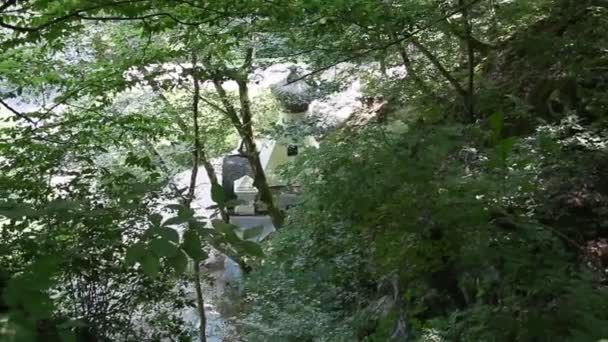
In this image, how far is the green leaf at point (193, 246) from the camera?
0.98 m

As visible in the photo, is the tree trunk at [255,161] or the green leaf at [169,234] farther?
the tree trunk at [255,161]

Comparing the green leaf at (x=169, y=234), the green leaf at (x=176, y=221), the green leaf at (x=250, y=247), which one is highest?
the green leaf at (x=176, y=221)

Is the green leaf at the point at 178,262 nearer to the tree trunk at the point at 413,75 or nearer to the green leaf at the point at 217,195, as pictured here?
the green leaf at the point at 217,195

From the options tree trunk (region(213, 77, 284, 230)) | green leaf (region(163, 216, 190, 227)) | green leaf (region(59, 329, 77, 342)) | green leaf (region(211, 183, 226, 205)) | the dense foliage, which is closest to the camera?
green leaf (region(59, 329, 77, 342))

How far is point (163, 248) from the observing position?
94cm

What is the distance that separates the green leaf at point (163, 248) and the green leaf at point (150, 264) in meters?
0.01

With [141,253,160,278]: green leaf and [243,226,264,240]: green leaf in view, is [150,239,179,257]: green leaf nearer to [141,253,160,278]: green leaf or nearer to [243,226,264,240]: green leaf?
[141,253,160,278]: green leaf

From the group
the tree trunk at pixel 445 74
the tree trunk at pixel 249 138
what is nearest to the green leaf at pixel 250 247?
the tree trunk at pixel 445 74

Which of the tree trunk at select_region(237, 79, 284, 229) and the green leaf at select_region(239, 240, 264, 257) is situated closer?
the green leaf at select_region(239, 240, 264, 257)

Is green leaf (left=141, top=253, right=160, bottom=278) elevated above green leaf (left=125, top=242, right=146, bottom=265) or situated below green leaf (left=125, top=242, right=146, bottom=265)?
below

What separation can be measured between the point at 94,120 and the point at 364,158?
2.23 m

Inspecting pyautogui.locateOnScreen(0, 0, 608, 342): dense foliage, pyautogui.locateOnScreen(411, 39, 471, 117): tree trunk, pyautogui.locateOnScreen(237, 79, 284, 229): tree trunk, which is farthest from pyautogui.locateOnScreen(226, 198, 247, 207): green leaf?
pyautogui.locateOnScreen(237, 79, 284, 229): tree trunk

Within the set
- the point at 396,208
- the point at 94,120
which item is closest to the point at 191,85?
the point at 94,120

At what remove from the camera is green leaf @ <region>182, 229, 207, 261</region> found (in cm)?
98
